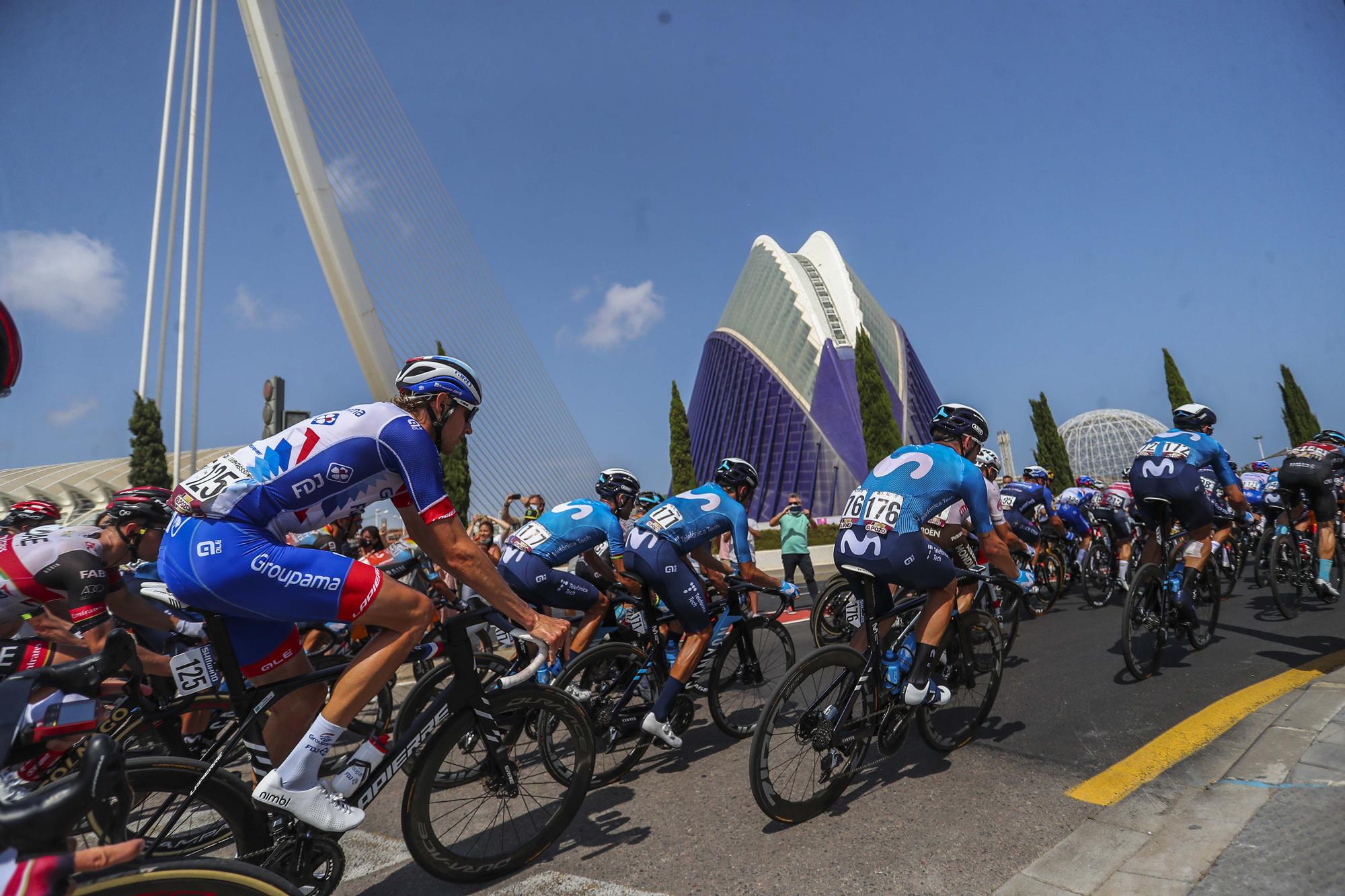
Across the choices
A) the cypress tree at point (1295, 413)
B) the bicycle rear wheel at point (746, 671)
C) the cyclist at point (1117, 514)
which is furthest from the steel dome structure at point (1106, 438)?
the bicycle rear wheel at point (746, 671)

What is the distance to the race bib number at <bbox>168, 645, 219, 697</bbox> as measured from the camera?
284 cm

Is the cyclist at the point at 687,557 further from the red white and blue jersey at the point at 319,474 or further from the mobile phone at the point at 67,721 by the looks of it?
the mobile phone at the point at 67,721

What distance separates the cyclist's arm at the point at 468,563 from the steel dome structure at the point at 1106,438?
95.9 meters

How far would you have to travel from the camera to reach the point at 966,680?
13.3ft

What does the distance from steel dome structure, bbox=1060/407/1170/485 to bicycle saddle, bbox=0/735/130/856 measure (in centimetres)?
9735

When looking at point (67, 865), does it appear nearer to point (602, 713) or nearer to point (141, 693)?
point (141, 693)

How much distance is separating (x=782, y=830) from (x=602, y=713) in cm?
141

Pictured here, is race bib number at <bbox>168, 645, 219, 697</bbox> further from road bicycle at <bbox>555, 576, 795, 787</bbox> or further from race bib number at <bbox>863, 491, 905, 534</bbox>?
race bib number at <bbox>863, 491, 905, 534</bbox>

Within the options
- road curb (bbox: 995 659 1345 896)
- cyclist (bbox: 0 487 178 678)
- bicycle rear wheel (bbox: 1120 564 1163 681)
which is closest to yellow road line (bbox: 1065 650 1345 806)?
road curb (bbox: 995 659 1345 896)

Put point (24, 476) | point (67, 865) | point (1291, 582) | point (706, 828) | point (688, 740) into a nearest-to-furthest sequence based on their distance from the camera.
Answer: point (67, 865) < point (706, 828) < point (688, 740) < point (1291, 582) < point (24, 476)

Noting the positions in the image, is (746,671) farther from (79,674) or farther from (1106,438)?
(1106,438)

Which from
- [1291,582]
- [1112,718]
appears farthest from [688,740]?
[1291,582]

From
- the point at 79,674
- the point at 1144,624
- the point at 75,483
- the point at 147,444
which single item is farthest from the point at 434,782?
the point at 75,483

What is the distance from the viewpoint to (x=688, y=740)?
482 cm
